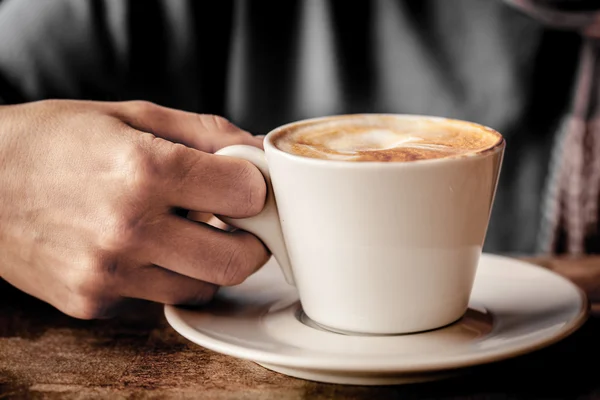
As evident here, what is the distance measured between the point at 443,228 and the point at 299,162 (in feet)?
0.42

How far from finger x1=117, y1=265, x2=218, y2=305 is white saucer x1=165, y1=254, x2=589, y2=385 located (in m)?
0.01

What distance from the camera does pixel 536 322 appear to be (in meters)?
0.62

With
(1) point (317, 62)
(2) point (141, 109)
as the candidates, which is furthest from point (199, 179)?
(1) point (317, 62)

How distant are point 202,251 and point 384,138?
0.21 metres

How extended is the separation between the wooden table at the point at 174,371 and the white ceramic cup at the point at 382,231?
72mm

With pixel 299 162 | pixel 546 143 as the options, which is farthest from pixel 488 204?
pixel 546 143

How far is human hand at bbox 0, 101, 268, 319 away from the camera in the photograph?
62 cm

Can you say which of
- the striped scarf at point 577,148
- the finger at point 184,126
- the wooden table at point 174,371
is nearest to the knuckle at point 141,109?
the finger at point 184,126

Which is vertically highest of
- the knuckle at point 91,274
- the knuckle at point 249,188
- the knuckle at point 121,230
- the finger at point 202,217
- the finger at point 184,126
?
the finger at point 184,126

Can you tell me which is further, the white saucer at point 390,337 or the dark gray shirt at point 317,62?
the dark gray shirt at point 317,62

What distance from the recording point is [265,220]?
26.3 inches

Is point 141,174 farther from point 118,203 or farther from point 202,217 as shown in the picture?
point 202,217

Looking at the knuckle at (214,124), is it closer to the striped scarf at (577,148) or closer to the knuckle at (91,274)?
the knuckle at (91,274)

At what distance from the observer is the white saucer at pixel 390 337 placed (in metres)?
0.52
